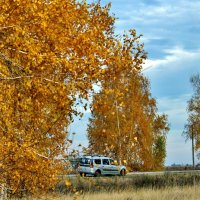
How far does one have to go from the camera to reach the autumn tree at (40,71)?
8.59 meters

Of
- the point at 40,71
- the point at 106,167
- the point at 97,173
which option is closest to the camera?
the point at 40,71

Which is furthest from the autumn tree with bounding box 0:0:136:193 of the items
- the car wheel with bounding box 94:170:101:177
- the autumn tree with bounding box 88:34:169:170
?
the car wheel with bounding box 94:170:101:177

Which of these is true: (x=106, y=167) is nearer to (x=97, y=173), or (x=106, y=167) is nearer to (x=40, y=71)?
(x=97, y=173)

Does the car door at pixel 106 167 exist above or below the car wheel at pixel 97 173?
above

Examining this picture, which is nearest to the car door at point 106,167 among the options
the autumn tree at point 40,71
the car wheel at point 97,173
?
the car wheel at point 97,173

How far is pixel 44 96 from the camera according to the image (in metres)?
9.77

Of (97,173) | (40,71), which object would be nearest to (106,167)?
(97,173)

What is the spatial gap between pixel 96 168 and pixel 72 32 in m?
33.0

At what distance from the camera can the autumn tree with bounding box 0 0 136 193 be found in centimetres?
859

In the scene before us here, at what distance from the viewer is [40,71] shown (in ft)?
31.9

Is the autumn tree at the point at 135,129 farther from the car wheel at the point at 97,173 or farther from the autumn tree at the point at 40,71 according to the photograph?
the autumn tree at the point at 40,71

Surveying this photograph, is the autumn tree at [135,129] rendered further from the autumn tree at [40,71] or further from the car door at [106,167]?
the autumn tree at [40,71]

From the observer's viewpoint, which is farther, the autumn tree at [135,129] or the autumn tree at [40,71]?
the autumn tree at [135,129]

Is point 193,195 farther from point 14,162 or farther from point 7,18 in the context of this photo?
point 7,18
